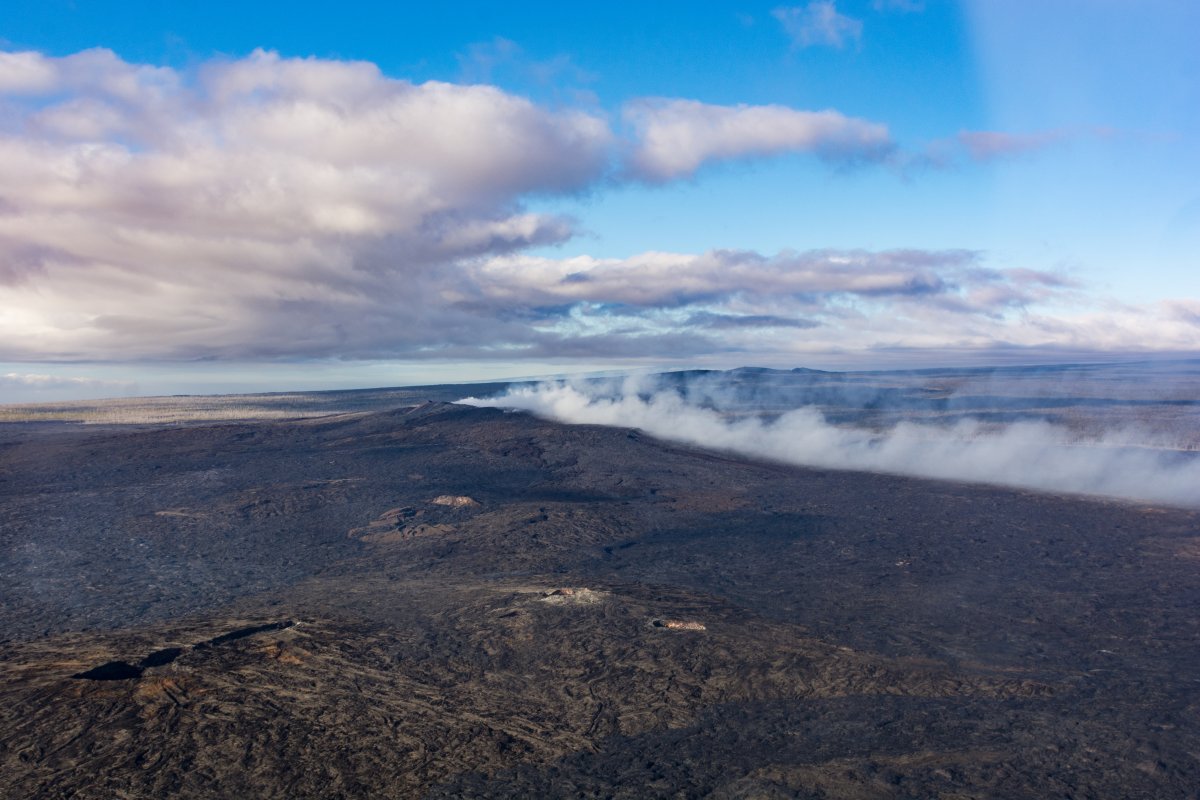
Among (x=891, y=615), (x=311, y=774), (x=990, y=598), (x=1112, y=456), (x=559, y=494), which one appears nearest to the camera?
(x=311, y=774)

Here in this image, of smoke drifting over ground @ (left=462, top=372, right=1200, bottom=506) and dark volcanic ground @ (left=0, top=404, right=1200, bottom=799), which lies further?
smoke drifting over ground @ (left=462, top=372, right=1200, bottom=506)

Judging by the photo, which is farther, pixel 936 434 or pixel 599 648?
pixel 936 434

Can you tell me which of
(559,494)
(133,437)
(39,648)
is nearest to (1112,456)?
(559,494)

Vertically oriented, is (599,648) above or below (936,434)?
above

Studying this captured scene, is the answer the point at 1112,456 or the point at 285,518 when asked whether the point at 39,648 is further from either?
the point at 1112,456
